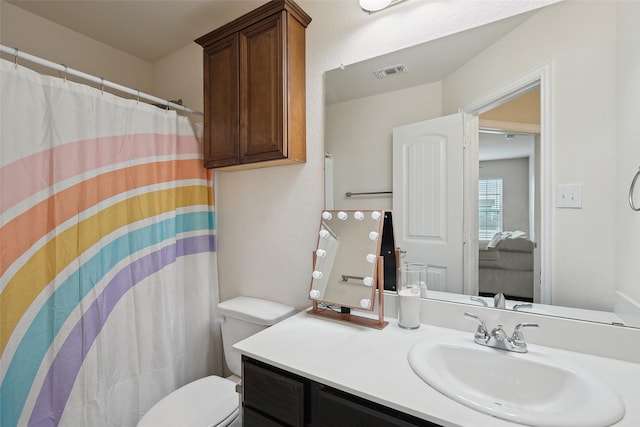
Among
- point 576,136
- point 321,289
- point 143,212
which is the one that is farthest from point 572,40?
point 143,212

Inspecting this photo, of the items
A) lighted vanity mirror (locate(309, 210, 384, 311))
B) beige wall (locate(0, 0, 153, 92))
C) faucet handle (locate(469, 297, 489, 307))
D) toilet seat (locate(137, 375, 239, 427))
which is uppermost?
beige wall (locate(0, 0, 153, 92))

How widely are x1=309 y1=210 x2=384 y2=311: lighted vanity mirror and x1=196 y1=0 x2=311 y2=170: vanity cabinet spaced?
0.41 meters

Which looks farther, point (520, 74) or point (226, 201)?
point (226, 201)

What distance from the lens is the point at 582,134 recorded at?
97cm

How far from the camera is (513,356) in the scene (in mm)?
917

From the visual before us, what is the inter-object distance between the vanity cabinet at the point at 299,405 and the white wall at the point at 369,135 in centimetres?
78

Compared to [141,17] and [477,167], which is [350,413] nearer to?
[477,167]

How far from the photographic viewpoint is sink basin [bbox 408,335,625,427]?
0.66 meters

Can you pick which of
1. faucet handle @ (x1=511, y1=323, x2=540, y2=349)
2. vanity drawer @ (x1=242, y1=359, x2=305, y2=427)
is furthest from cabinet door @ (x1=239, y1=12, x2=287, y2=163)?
faucet handle @ (x1=511, y1=323, x2=540, y2=349)

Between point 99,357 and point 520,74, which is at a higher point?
point 520,74

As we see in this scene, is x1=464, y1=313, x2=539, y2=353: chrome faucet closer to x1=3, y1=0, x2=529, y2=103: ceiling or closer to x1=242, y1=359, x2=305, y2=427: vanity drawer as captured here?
x1=242, y1=359, x2=305, y2=427: vanity drawer

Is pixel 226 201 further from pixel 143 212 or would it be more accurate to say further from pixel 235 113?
pixel 235 113

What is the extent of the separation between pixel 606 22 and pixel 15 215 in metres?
2.23

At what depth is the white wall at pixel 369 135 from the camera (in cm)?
130
